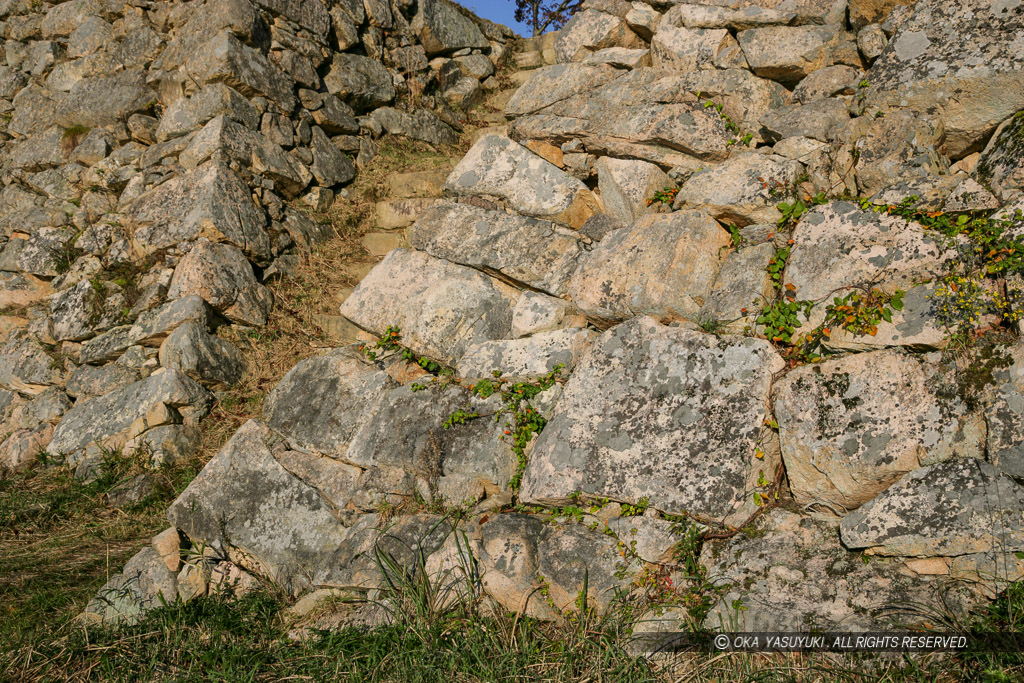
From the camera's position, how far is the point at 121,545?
12.8 feet

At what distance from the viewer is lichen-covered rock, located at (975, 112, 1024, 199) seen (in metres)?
3.12

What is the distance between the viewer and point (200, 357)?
459cm

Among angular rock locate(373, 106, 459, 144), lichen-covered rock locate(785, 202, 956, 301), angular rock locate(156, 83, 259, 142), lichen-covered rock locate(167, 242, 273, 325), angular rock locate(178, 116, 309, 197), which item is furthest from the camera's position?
angular rock locate(373, 106, 459, 144)

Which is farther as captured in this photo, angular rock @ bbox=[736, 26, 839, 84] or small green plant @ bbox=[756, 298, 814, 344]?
angular rock @ bbox=[736, 26, 839, 84]

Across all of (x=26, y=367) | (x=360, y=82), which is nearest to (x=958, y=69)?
(x=360, y=82)

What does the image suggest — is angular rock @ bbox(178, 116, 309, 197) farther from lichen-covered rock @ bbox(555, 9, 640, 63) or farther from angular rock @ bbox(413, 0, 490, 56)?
angular rock @ bbox(413, 0, 490, 56)

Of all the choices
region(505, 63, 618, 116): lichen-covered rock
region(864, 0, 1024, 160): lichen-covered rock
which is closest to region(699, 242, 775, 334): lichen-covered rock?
region(864, 0, 1024, 160): lichen-covered rock

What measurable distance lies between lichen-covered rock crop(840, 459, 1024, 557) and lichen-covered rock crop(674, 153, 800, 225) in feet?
5.16

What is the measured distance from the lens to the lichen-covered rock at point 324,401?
4.07 meters

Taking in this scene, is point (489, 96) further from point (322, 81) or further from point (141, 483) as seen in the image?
point (141, 483)

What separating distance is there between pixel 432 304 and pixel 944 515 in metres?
2.88

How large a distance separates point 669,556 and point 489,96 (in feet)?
19.4

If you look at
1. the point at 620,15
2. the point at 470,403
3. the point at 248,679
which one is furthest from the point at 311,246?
the point at 248,679

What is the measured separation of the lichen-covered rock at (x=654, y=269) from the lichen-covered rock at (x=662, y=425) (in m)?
0.17
